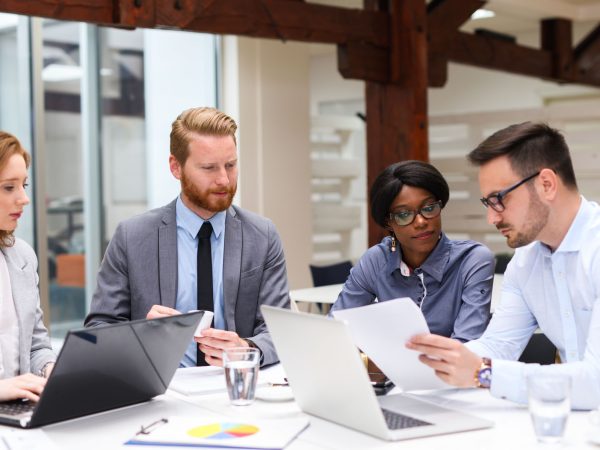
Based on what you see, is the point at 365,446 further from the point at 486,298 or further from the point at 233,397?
the point at 486,298

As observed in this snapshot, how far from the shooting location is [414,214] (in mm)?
2754

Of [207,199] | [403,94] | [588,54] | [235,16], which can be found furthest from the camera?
[588,54]

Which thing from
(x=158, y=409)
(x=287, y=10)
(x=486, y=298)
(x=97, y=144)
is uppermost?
(x=287, y=10)

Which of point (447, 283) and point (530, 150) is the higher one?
point (530, 150)

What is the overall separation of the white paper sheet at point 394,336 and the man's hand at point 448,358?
0.02 m

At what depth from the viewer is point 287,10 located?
5.05 m

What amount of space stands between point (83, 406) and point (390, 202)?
123 cm

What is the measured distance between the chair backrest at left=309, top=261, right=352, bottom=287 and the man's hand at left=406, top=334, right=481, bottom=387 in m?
3.23

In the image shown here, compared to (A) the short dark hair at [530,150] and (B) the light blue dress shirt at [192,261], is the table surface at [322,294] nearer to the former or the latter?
(B) the light blue dress shirt at [192,261]

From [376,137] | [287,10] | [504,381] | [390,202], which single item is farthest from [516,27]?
[504,381]

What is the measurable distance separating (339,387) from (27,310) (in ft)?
3.58

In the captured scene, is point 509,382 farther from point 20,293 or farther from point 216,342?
point 20,293

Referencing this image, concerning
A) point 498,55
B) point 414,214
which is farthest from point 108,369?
point 498,55

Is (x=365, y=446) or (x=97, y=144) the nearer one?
(x=365, y=446)
